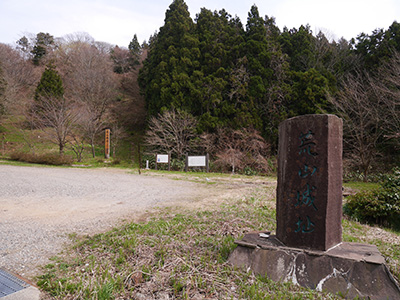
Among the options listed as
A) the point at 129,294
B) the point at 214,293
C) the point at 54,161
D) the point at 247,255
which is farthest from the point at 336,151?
the point at 54,161

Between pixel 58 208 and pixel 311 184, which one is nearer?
pixel 311 184

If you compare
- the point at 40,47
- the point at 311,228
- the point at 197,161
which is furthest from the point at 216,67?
the point at 40,47

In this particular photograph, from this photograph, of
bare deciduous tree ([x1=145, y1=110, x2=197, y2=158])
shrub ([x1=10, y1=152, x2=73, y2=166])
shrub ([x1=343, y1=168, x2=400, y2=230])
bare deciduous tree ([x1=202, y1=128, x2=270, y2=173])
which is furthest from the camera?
bare deciduous tree ([x1=145, y1=110, x2=197, y2=158])

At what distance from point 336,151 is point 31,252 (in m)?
3.82

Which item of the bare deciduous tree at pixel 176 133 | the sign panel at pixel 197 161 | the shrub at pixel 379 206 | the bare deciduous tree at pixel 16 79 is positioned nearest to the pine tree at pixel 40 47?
the bare deciduous tree at pixel 16 79

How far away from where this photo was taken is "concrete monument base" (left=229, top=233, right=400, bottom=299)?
236 cm

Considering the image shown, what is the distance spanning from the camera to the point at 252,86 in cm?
1630

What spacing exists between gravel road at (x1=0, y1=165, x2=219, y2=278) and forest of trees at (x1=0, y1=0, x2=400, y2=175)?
7.65 m

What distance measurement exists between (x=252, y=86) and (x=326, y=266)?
14.8 metres

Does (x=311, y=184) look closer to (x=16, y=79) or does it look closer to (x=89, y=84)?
(x=89, y=84)

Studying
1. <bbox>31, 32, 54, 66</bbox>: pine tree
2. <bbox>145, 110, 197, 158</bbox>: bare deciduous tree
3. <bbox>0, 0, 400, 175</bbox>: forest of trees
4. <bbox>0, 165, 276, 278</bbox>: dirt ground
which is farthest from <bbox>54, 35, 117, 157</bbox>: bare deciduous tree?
<bbox>0, 165, 276, 278</bbox>: dirt ground

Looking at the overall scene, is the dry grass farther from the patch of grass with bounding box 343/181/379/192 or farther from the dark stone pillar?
the patch of grass with bounding box 343/181/379/192

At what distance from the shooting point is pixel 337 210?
114 inches

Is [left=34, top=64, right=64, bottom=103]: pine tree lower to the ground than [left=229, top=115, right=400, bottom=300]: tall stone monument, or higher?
higher
